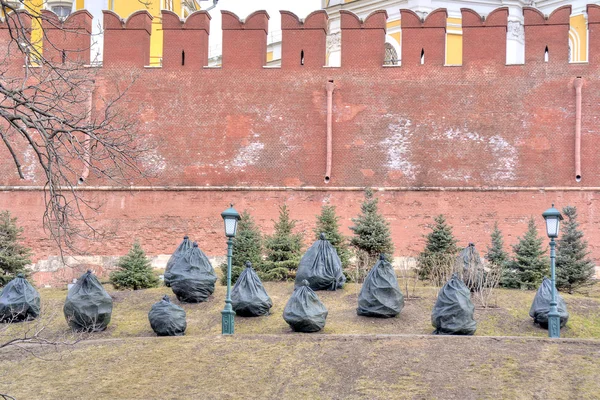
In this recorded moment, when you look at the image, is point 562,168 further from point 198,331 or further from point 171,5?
point 171,5

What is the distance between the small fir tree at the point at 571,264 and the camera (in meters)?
20.2

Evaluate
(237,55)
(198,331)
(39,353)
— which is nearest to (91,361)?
(39,353)

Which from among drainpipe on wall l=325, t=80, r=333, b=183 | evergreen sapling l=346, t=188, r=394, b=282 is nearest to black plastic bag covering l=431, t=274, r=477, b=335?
evergreen sapling l=346, t=188, r=394, b=282

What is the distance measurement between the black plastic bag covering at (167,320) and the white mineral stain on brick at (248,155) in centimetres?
851

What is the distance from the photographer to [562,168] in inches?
944

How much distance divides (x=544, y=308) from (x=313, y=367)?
4.45m

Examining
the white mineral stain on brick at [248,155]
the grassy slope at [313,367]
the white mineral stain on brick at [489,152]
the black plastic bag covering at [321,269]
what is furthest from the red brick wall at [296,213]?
the grassy slope at [313,367]

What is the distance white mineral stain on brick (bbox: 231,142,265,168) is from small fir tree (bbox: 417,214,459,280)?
15.3 ft

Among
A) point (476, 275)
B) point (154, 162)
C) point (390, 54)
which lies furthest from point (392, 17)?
point (476, 275)

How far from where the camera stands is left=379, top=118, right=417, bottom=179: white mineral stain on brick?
24.3m

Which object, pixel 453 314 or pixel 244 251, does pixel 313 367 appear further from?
pixel 244 251

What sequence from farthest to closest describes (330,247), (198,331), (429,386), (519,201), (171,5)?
1. (171,5)
2. (519,201)
3. (330,247)
4. (198,331)
5. (429,386)

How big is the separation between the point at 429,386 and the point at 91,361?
4.50m

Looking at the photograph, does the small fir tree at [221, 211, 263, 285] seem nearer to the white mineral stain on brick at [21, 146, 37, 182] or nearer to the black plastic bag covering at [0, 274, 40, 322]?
the black plastic bag covering at [0, 274, 40, 322]
